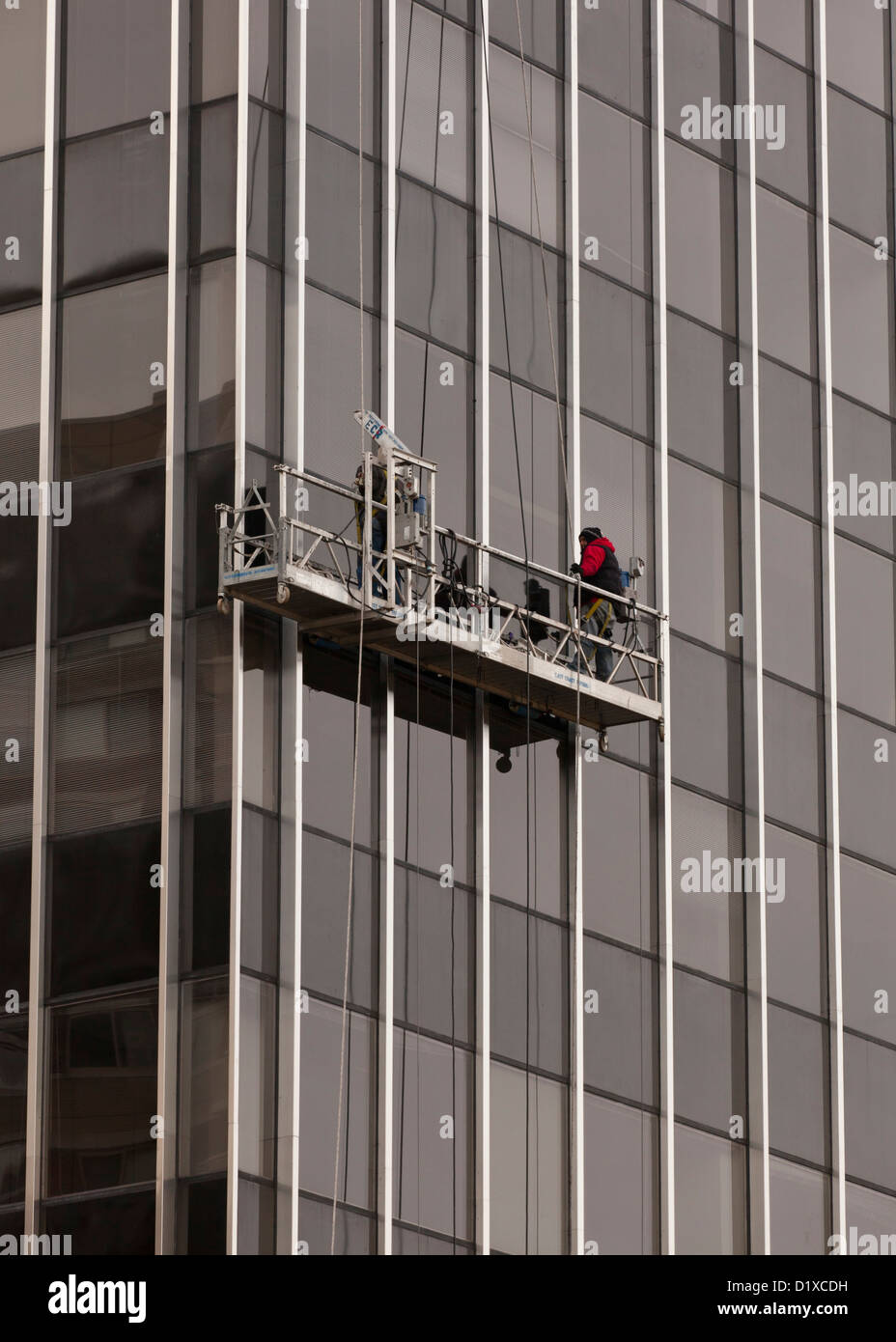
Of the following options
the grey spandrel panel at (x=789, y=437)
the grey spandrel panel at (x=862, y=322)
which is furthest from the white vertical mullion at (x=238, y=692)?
the grey spandrel panel at (x=862, y=322)

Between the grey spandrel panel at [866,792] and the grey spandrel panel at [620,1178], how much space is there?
19.8 ft

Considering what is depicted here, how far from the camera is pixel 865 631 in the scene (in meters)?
46.0

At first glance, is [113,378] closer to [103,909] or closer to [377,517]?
[377,517]

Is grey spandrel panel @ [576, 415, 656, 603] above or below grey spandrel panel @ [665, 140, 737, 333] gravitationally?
below

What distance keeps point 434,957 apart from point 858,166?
15576mm

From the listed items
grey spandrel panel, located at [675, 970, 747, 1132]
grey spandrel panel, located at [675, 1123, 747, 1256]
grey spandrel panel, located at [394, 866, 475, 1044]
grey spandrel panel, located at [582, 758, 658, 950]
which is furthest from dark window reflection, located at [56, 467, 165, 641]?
grey spandrel panel, located at [675, 1123, 747, 1256]

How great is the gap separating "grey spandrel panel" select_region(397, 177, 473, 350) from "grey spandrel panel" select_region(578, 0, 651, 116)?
3.79m

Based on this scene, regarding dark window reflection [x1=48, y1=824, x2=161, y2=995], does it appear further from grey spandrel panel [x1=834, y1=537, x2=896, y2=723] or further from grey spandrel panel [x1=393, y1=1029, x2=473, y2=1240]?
grey spandrel panel [x1=834, y1=537, x2=896, y2=723]

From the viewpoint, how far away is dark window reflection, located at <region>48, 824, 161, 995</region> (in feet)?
120

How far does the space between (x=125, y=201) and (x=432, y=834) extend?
8.09m

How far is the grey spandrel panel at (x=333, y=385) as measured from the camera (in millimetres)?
37938

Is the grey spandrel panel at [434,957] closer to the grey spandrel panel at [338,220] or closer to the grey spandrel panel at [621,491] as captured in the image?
the grey spandrel panel at [621,491]

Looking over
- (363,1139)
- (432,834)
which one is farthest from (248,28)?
(363,1139)

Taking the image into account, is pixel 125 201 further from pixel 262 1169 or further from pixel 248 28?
pixel 262 1169
